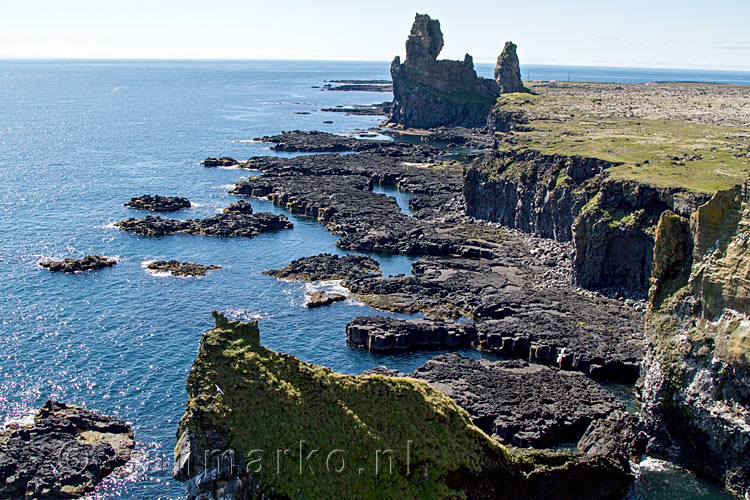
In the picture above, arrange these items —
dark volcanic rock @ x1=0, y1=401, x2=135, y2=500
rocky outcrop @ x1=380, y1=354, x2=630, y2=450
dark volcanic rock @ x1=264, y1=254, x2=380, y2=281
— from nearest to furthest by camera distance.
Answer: dark volcanic rock @ x1=0, y1=401, x2=135, y2=500
rocky outcrop @ x1=380, y1=354, x2=630, y2=450
dark volcanic rock @ x1=264, y1=254, x2=380, y2=281

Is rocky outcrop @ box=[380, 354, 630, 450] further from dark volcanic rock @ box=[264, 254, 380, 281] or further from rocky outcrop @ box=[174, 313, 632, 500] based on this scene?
dark volcanic rock @ box=[264, 254, 380, 281]

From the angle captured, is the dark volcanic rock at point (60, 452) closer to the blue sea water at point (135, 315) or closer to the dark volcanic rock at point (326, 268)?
the blue sea water at point (135, 315)

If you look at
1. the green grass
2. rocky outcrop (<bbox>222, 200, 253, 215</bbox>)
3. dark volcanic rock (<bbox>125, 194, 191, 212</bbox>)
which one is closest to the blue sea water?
dark volcanic rock (<bbox>125, 194, 191, 212</bbox>)

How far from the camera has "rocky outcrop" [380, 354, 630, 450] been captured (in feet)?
215

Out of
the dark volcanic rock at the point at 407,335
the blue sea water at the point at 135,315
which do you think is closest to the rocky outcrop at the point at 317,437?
the blue sea water at the point at 135,315

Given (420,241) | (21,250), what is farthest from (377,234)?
(21,250)

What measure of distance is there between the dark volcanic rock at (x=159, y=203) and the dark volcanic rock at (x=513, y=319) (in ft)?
198

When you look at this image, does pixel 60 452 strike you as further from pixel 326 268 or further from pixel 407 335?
pixel 326 268

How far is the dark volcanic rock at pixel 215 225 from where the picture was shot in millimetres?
134750

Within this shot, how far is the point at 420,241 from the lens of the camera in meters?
128

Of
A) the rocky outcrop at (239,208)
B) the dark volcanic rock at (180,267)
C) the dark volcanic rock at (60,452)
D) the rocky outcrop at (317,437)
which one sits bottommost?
the dark volcanic rock at (60,452)

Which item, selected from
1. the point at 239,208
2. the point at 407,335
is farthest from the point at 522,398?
the point at 239,208

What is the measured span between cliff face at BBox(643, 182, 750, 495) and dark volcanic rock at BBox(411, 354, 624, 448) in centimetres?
629

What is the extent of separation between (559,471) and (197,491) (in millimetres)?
25749
